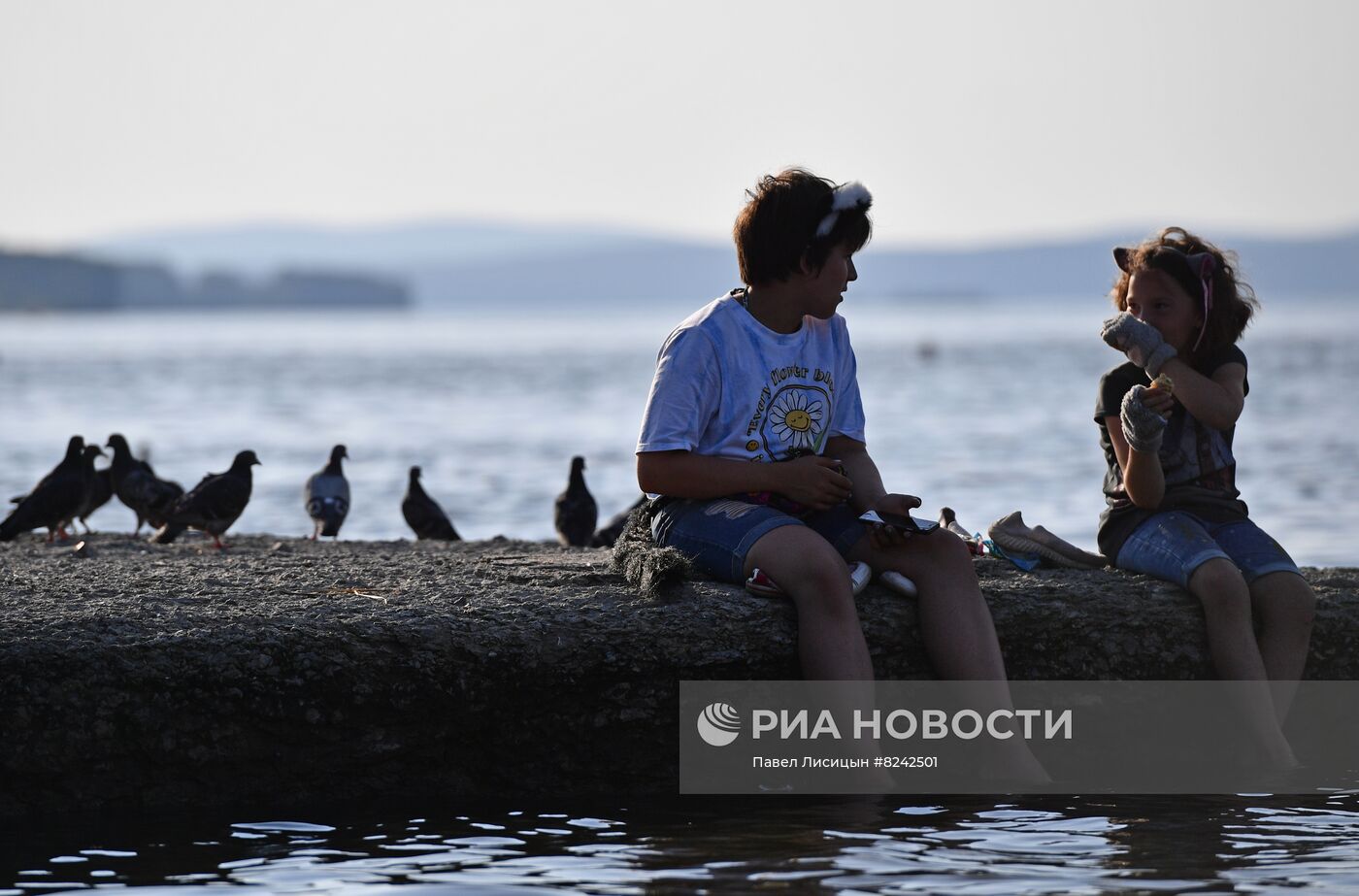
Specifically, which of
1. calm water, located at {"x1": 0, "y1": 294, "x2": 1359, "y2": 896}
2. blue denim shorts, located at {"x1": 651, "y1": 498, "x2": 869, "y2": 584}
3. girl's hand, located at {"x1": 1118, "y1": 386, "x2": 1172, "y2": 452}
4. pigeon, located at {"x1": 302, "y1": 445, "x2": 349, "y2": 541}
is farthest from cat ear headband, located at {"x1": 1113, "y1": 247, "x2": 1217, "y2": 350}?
pigeon, located at {"x1": 302, "y1": 445, "x2": 349, "y2": 541}

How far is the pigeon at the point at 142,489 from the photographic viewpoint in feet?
41.1

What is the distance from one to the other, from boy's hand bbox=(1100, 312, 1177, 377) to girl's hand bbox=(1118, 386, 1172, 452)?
11cm

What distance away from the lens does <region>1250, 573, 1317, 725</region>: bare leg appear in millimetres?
5809

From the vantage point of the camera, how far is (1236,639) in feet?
19.0

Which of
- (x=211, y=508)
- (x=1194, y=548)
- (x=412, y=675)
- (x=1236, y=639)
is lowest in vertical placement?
(x=412, y=675)

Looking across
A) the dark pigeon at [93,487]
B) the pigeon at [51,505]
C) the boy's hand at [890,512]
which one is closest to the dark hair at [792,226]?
the boy's hand at [890,512]

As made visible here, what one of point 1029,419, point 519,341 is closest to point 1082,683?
point 1029,419

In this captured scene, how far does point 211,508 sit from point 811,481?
240 inches

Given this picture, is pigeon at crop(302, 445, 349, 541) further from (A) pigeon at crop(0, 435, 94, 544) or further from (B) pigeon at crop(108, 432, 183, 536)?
(A) pigeon at crop(0, 435, 94, 544)

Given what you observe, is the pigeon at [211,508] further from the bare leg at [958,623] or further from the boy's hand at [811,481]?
the bare leg at [958,623]

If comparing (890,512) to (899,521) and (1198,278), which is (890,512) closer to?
(899,521)

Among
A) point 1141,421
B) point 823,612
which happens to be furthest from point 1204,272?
point 823,612

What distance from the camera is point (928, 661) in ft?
18.4

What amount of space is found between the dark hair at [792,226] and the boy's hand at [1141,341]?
3.09 feet
